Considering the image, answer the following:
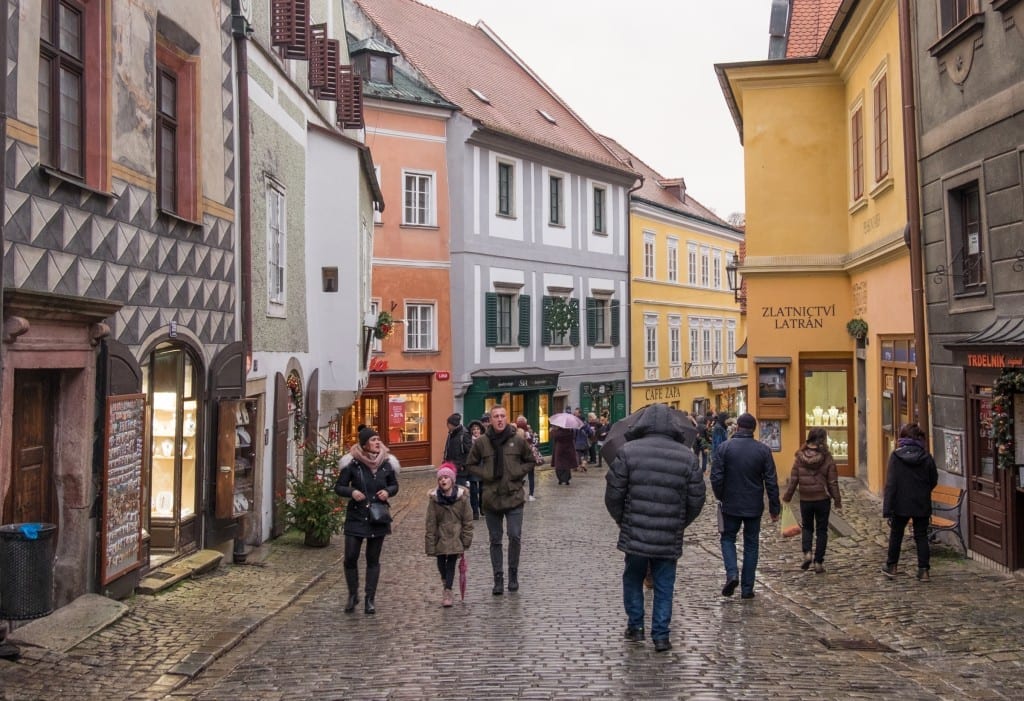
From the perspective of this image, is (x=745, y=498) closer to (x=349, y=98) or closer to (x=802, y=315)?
(x=802, y=315)

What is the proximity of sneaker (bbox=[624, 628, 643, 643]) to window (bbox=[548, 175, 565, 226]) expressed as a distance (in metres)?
28.4

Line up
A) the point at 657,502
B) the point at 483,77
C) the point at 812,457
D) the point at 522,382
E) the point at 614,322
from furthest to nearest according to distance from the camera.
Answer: the point at 614,322, the point at 483,77, the point at 522,382, the point at 812,457, the point at 657,502

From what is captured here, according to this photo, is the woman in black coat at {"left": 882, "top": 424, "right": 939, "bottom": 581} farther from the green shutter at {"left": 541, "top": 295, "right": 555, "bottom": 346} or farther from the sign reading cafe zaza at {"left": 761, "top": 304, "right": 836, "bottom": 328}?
the green shutter at {"left": 541, "top": 295, "right": 555, "bottom": 346}

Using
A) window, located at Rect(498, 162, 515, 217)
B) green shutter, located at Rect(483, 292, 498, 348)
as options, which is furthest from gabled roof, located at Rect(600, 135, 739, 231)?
green shutter, located at Rect(483, 292, 498, 348)

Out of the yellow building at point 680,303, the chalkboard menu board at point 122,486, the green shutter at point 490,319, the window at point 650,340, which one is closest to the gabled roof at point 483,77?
the yellow building at point 680,303

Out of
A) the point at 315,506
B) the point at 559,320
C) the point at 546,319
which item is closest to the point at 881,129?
the point at 315,506

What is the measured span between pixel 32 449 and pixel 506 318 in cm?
2570

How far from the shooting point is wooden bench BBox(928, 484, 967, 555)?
1256 centimetres

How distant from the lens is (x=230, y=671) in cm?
815

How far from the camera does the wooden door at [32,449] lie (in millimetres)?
8578

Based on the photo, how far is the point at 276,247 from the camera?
51.5 ft

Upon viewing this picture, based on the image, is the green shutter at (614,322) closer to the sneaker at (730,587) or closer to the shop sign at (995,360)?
the shop sign at (995,360)

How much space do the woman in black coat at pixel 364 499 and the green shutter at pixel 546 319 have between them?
25435mm

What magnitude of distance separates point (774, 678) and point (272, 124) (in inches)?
415
